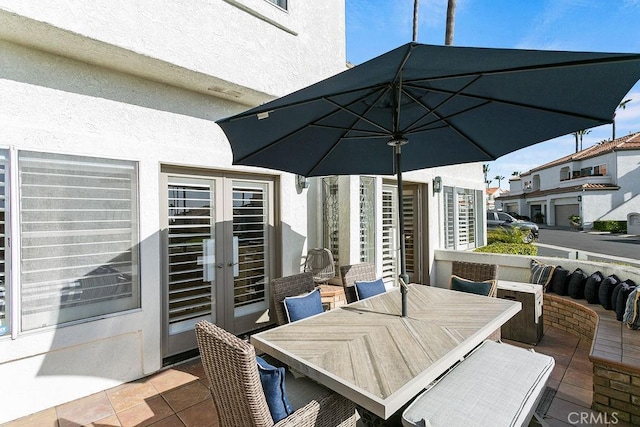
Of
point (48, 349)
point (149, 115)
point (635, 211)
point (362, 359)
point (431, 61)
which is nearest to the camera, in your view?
point (431, 61)

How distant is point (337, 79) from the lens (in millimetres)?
2494

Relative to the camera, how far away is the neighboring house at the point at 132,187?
3465 millimetres

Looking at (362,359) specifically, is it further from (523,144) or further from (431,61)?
(523,144)

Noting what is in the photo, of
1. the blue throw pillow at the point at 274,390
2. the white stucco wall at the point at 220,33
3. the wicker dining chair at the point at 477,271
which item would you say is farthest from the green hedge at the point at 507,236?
the blue throw pillow at the point at 274,390

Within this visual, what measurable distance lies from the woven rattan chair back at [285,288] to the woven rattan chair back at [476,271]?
272 cm

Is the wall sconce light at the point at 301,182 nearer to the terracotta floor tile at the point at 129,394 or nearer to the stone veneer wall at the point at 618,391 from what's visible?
the terracotta floor tile at the point at 129,394

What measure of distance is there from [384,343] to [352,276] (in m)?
2.06

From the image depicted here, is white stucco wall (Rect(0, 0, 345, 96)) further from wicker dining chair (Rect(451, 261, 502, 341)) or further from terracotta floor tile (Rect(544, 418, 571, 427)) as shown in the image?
terracotta floor tile (Rect(544, 418, 571, 427))

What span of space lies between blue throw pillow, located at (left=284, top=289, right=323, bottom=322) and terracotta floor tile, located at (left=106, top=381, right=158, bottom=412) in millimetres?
2104

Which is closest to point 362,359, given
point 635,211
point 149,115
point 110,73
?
point 149,115

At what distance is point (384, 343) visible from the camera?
2629 millimetres

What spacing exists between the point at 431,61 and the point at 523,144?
7.27 ft

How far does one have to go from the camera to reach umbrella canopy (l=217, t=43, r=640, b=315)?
7.09ft

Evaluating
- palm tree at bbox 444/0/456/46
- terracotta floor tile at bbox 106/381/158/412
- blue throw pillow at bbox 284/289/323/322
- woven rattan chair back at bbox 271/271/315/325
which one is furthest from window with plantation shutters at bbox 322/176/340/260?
palm tree at bbox 444/0/456/46
